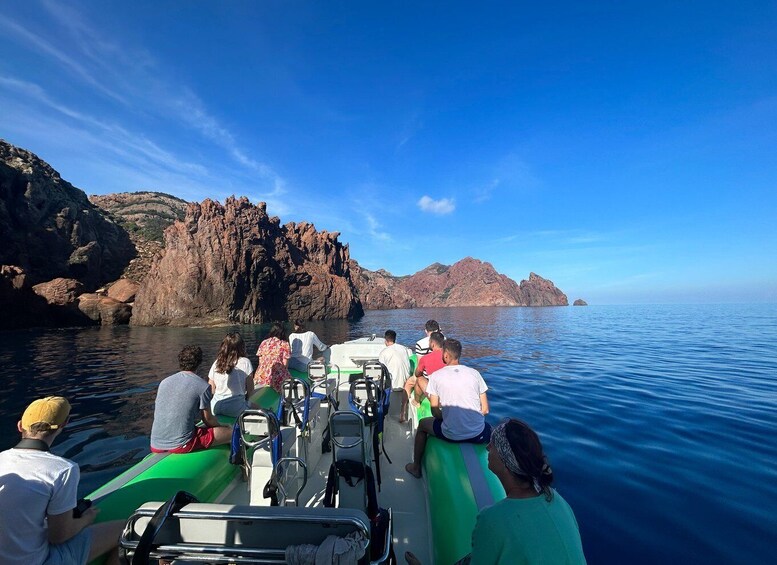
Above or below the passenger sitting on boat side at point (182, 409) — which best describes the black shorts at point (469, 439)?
below

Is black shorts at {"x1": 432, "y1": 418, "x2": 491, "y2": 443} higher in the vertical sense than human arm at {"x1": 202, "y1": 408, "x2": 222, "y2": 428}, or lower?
lower

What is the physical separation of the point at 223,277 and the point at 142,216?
282ft

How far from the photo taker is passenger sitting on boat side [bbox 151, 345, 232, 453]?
414cm

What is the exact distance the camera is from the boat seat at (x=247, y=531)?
1687mm

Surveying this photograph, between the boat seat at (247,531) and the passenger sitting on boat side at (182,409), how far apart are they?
8.32ft

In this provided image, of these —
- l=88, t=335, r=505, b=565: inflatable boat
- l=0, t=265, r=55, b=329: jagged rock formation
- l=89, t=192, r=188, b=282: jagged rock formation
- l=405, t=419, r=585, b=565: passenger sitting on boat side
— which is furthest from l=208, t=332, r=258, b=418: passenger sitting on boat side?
l=89, t=192, r=188, b=282: jagged rock formation

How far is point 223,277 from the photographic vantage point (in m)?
49.6

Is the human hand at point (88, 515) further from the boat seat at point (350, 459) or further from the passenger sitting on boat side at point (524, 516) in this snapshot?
the passenger sitting on boat side at point (524, 516)

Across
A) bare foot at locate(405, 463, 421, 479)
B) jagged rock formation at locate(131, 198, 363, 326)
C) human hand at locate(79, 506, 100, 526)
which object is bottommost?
bare foot at locate(405, 463, 421, 479)

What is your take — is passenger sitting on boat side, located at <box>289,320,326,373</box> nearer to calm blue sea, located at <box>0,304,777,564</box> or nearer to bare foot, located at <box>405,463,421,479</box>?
calm blue sea, located at <box>0,304,777,564</box>

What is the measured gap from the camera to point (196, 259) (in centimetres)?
4916

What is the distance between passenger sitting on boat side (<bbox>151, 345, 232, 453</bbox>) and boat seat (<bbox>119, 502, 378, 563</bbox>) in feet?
8.32

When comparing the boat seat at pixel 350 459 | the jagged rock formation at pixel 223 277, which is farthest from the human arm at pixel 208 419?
the jagged rock formation at pixel 223 277

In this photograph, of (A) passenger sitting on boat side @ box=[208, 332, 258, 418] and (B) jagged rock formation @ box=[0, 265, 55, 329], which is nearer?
(A) passenger sitting on boat side @ box=[208, 332, 258, 418]
